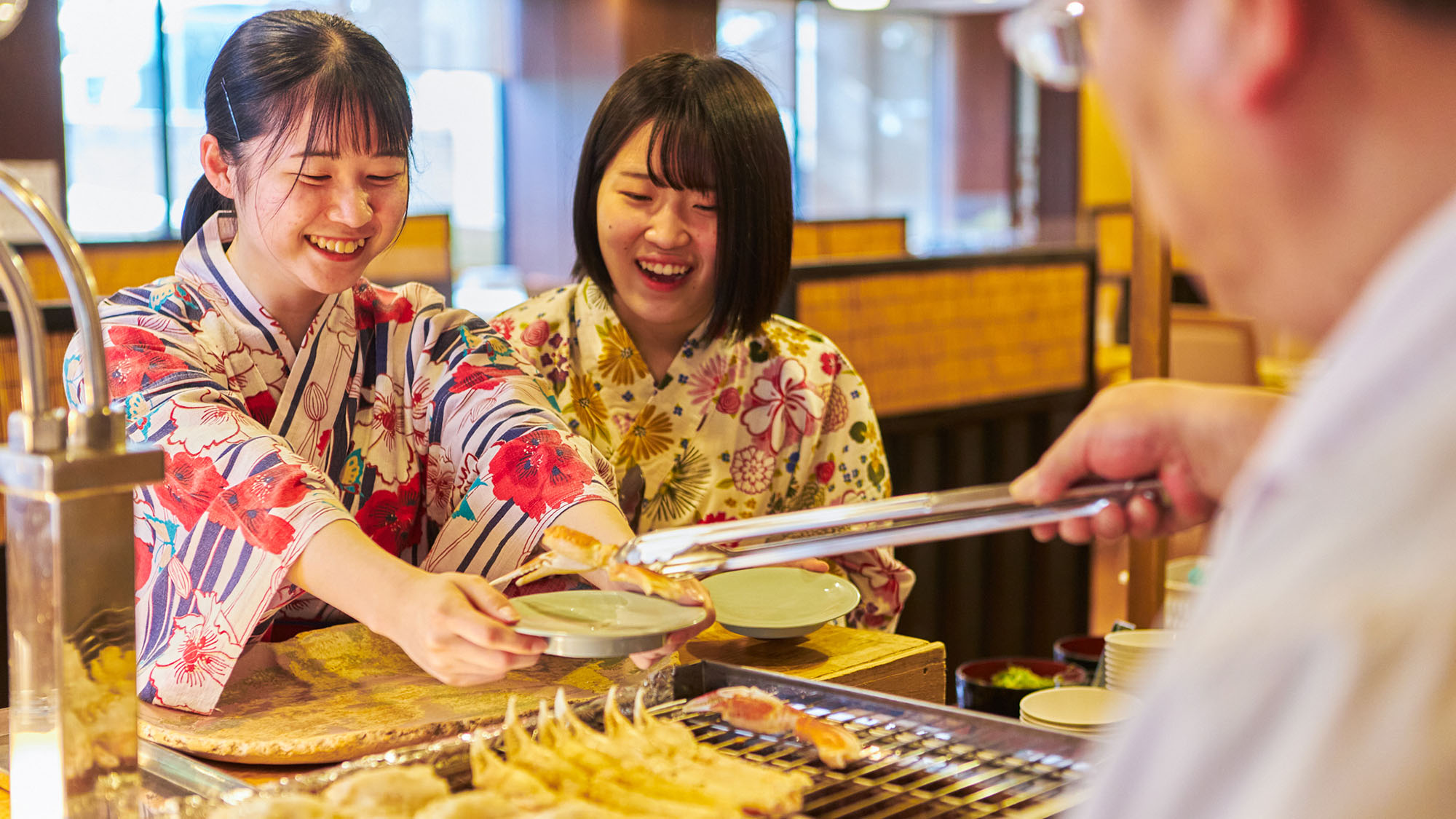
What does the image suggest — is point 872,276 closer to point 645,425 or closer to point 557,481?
point 645,425

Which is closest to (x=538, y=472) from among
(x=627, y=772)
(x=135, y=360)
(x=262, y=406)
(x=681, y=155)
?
(x=262, y=406)

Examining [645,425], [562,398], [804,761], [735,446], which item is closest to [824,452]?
[735,446]

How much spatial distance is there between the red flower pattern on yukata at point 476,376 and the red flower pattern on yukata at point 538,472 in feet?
0.30

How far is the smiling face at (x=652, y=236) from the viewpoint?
75.9 inches

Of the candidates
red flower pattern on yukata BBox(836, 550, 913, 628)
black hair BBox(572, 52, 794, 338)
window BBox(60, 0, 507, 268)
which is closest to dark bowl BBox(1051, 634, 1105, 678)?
red flower pattern on yukata BBox(836, 550, 913, 628)

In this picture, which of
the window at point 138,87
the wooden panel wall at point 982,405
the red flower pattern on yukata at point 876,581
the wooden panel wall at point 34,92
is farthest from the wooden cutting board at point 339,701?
the wooden panel wall at point 34,92

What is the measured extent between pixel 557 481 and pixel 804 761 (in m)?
0.52

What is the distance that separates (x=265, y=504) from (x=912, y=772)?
2.00 feet

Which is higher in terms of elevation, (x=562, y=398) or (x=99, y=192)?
(x=99, y=192)

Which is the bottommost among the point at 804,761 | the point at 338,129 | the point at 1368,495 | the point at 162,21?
the point at 804,761

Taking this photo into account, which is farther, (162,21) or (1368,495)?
(162,21)

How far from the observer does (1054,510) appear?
0.94 meters

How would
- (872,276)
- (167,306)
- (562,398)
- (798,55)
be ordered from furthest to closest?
(798,55), (872,276), (562,398), (167,306)

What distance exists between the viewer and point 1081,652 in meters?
1.84
